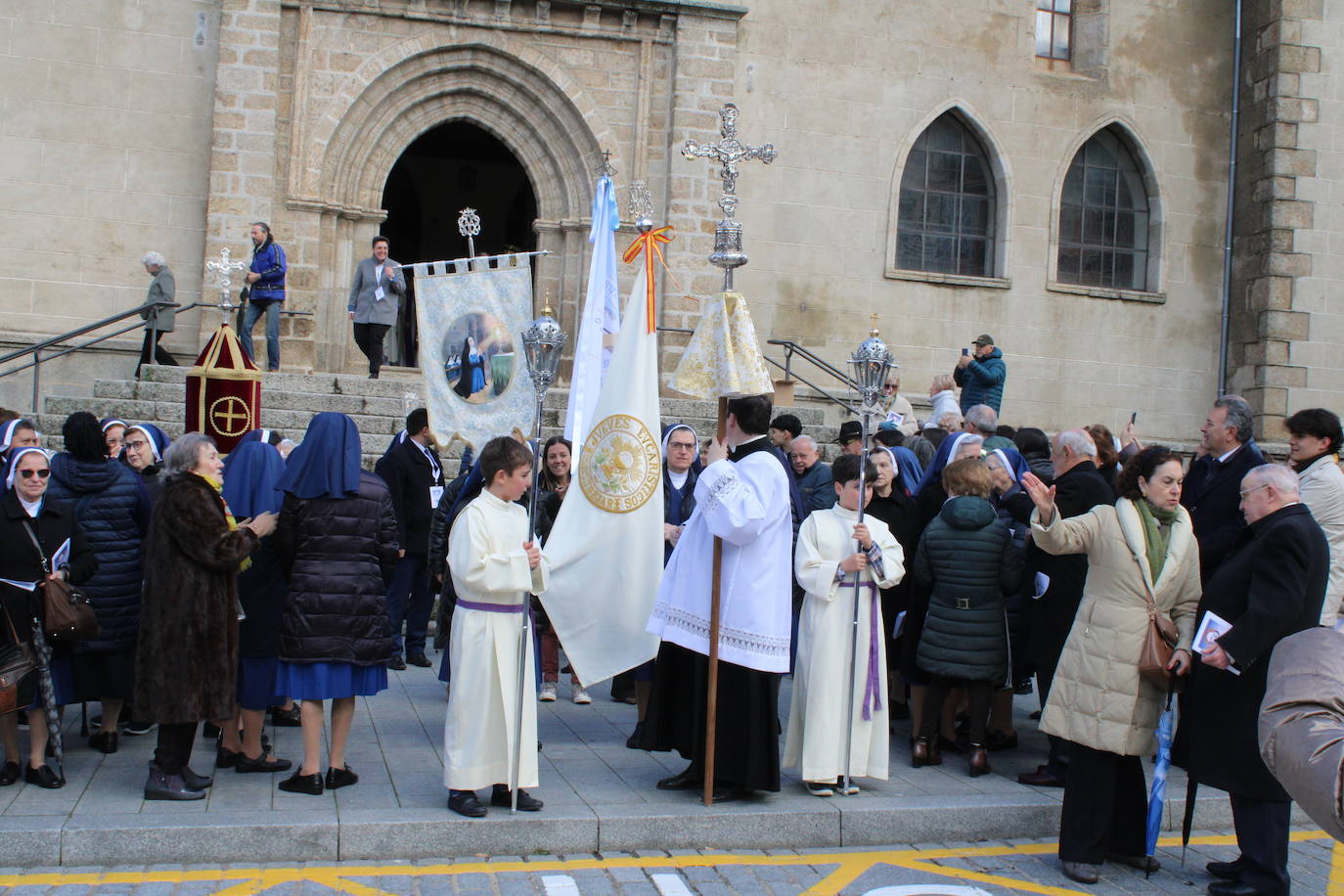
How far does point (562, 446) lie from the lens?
9.07m

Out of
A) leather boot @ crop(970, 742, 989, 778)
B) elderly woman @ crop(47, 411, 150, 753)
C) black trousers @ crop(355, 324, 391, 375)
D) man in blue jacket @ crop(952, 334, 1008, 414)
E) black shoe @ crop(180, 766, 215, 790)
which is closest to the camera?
black shoe @ crop(180, 766, 215, 790)

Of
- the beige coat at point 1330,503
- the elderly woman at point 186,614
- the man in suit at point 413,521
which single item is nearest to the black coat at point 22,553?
the elderly woman at point 186,614

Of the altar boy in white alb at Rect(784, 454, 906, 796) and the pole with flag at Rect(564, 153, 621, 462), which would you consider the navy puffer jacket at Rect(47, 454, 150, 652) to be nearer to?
the pole with flag at Rect(564, 153, 621, 462)

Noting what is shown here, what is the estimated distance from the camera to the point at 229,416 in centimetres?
919

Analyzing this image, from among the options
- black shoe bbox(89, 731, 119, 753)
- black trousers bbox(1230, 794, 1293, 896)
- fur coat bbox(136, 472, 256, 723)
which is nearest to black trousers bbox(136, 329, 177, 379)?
black shoe bbox(89, 731, 119, 753)

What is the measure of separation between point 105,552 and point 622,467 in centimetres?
285

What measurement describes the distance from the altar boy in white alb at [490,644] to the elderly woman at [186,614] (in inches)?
41.1

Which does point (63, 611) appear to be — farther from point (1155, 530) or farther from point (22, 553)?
point (1155, 530)

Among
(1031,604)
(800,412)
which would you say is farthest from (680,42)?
(1031,604)

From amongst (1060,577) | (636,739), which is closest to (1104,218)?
(1060,577)

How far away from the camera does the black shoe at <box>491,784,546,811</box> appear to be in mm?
6148

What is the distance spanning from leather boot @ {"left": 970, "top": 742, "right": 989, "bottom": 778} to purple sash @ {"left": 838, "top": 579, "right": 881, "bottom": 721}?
0.82 m

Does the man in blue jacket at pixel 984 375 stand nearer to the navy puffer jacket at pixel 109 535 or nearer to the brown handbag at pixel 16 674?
the navy puffer jacket at pixel 109 535

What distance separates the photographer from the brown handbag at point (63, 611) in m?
6.30
